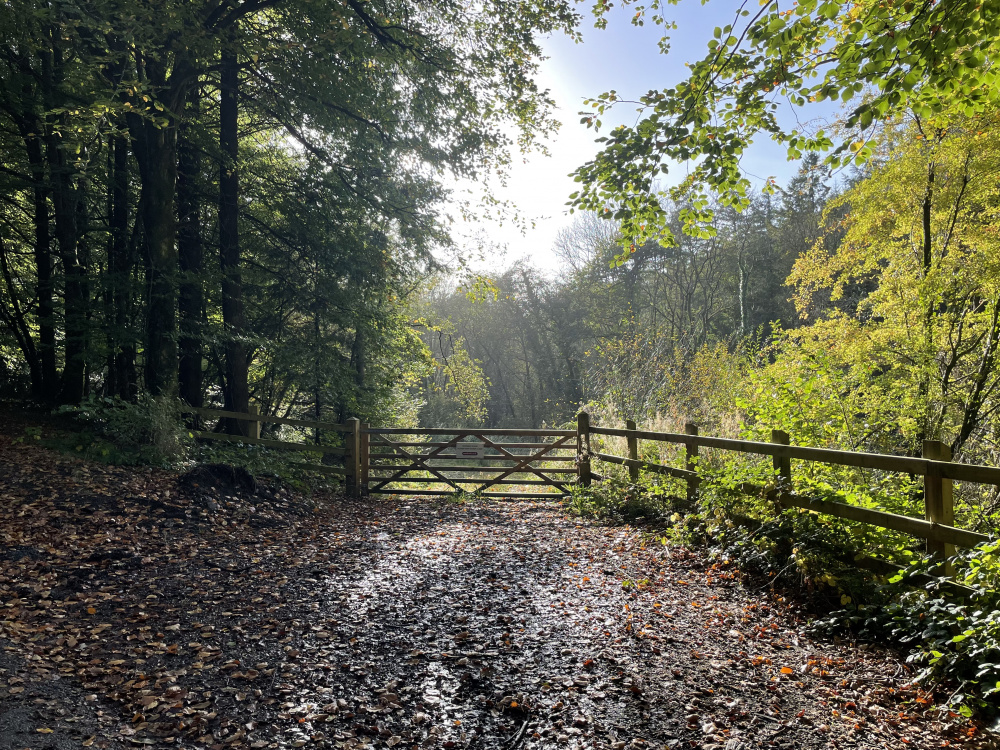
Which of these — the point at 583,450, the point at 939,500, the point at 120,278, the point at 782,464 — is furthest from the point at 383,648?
the point at 120,278

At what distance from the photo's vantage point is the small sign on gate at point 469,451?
35.2 ft

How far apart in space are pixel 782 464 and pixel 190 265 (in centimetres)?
1070

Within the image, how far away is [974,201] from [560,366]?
1027 inches

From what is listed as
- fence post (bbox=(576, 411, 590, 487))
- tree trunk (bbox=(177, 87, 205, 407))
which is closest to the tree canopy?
fence post (bbox=(576, 411, 590, 487))

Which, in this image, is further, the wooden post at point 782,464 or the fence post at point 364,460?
the fence post at point 364,460

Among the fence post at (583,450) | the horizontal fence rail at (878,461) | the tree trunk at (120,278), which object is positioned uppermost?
the tree trunk at (120,278)

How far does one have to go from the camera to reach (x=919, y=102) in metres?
4.39

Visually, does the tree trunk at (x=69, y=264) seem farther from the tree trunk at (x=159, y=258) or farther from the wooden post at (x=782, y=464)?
the wooden post at (x=782, y=464)

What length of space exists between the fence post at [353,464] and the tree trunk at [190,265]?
2978 mm

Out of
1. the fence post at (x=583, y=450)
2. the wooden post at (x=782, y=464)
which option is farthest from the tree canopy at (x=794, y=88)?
the fence post at (x=583, y=450)

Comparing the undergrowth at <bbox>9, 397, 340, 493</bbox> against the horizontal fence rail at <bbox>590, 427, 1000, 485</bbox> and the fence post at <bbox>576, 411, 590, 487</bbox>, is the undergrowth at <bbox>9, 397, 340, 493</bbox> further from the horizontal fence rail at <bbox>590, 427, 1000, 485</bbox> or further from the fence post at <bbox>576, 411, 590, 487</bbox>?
the horizontal fence rail at <bbox>590, 427, 1000, 485</bbox>

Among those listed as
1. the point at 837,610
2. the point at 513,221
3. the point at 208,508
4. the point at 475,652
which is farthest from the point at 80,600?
the point at 513,221

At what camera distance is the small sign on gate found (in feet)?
35.2

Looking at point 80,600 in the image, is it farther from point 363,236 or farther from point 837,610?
point 363,236
